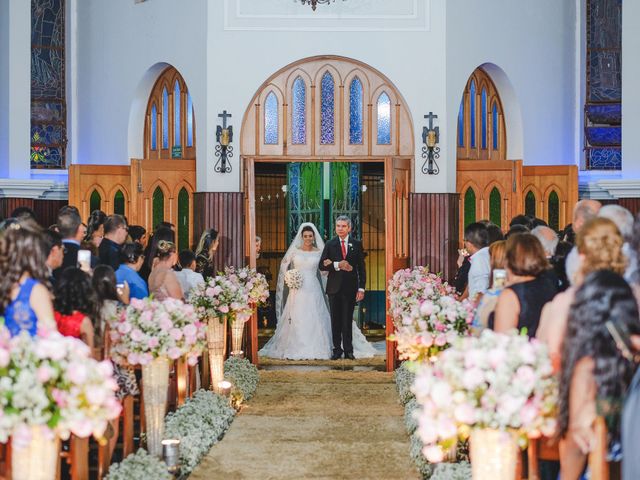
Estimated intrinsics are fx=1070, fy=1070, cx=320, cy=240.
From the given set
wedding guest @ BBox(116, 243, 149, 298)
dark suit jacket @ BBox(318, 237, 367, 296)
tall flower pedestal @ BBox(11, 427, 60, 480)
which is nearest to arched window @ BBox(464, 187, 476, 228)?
dark suit jacket @ BBox(318, 237, 367, 296)

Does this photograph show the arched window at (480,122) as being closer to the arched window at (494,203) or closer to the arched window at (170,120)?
the arched window at (494,203)

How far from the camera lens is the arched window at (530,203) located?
13.8 meters

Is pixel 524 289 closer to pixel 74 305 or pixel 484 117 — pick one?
pixel 74 305

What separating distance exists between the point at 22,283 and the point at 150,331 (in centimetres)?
167

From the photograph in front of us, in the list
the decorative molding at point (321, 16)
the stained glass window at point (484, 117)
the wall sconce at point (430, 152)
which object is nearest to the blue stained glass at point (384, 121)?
the wall sconce at point (430, 152)

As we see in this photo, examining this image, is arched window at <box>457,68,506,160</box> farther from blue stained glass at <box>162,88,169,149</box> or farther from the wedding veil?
blue stained glass at <box>162,88,169,149</box>

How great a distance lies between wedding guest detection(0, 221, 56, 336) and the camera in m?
5.47

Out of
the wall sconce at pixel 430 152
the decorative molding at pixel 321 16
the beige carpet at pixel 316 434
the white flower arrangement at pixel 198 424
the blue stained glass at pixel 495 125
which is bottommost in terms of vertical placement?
the beige carpet at pixel 316 434

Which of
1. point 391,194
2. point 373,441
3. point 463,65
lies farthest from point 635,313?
point 463,65

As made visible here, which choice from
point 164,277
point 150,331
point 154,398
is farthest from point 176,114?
point 150,331

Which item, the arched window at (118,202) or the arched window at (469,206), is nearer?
the arched window at (469,206)

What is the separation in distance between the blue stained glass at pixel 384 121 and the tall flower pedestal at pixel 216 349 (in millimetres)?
3978

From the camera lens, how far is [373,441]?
8594mm

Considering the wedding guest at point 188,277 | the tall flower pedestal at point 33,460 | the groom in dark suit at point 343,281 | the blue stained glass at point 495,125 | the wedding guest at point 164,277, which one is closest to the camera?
the tall flower pedestal at point 33,460
